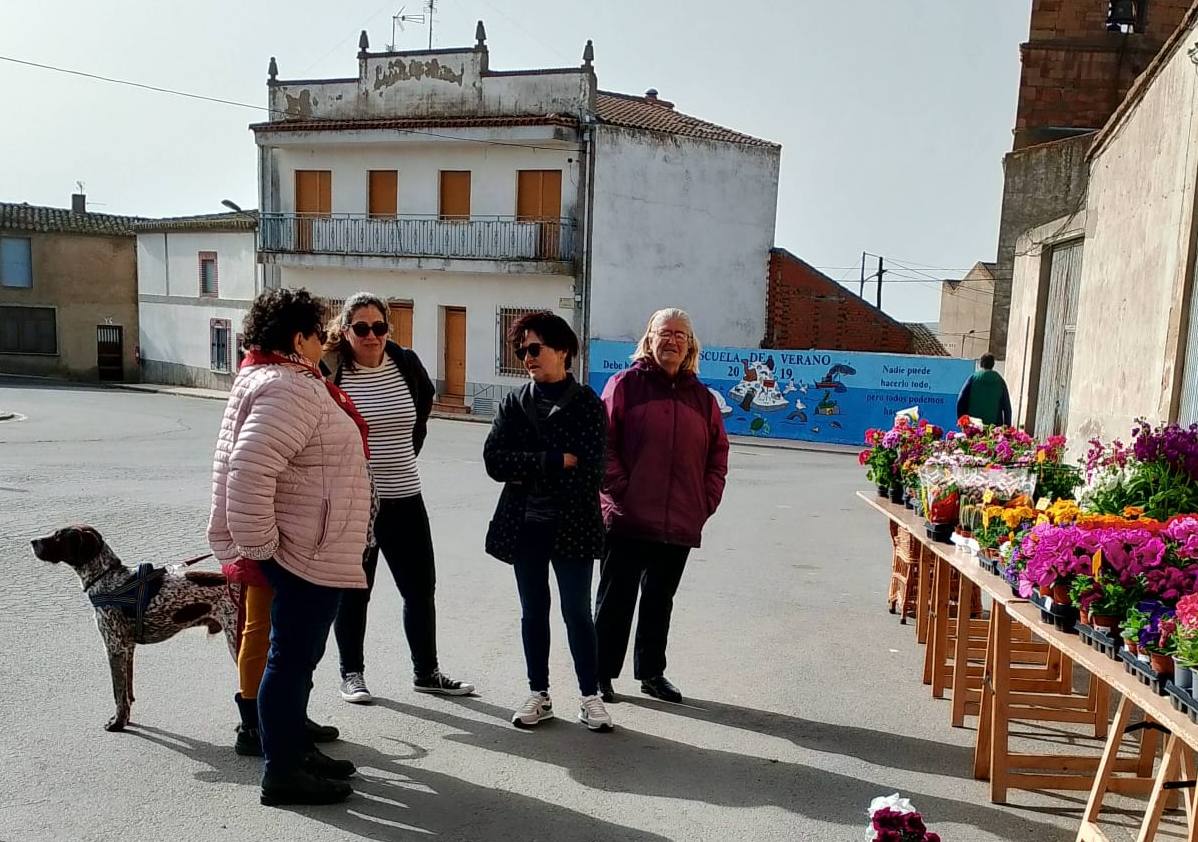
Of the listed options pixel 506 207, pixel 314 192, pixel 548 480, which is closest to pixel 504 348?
pixel 506 207

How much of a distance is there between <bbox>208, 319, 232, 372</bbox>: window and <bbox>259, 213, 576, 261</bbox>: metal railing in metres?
4.64

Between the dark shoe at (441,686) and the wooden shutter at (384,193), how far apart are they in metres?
23.8

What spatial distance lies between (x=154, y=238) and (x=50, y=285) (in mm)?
5722

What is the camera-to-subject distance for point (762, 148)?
2705 centimetres

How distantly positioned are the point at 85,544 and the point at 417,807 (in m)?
1.97

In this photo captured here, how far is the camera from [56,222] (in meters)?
38.8

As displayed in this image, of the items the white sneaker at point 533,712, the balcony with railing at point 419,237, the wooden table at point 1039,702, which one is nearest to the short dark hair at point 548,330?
the white sneaker at point 533,712

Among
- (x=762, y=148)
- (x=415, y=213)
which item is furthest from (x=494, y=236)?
(x=762, y=148)

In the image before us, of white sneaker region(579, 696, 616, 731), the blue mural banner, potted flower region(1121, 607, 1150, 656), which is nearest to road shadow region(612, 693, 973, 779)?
white sneaker region(579, 696, 616, 731)

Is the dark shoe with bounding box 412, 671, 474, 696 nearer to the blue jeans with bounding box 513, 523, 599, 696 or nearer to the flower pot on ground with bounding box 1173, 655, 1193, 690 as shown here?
the blue jeans with bounding box 513, 523, 599, 696

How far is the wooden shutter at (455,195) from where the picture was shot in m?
26.5

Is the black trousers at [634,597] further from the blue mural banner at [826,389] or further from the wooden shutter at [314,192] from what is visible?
the wooden shutter at [314,192]

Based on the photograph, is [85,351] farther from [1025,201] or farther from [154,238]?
[1025,201]

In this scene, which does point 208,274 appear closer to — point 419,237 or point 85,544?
point 419,237
